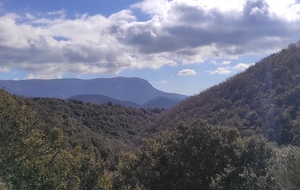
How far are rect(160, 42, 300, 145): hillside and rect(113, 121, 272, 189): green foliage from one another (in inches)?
590

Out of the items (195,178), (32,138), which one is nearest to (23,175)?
(32,138)

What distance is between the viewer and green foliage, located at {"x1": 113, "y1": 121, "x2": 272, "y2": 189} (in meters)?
21.5

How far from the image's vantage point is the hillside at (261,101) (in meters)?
44.0

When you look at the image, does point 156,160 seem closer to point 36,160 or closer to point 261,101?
point 36,160

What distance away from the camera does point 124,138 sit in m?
79.6

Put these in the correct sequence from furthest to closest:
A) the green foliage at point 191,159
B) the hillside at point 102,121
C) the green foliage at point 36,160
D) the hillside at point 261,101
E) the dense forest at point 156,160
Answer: the hillside at point 102,121
the hillside at point 261,101
the green foliage at point 191,159
the green foliage at point 36,160
the dense forest at point 156,160

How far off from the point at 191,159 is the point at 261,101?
34844mm

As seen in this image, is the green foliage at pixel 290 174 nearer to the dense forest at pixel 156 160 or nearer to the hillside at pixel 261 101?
the dense forest at pixel 156 160

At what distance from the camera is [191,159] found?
76.1ft

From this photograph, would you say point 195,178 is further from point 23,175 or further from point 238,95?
point 238,95

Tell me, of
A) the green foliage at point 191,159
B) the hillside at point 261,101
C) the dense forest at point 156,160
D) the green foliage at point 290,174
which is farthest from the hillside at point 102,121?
the green foliage at point 290,174

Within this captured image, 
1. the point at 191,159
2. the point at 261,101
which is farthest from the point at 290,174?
the point at 261,101

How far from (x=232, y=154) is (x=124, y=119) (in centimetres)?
7307

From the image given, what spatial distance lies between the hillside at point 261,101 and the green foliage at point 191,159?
49.2ft
